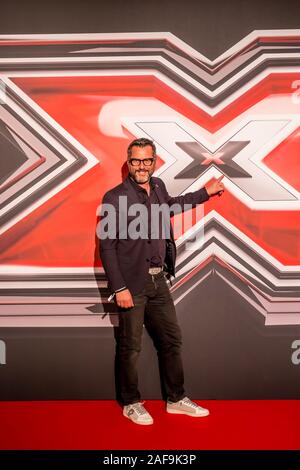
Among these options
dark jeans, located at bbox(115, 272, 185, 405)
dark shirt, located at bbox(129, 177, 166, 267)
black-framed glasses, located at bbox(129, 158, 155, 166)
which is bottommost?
dark jeans, located at bbox(115, 272, 185, 405)

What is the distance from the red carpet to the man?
9 centimetres

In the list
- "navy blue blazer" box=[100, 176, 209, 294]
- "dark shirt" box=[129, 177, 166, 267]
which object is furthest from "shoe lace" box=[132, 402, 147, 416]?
"dark shirt" box=[129, 177, 166, 267]

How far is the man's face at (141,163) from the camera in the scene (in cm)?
246

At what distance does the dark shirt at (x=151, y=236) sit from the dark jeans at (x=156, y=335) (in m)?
0.09

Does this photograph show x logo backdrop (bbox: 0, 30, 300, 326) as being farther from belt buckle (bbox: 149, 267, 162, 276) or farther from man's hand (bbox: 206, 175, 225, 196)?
belt buckle (bbox: 149, 267, 162, 276)

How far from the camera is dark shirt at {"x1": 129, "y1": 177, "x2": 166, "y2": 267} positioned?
2.53 m

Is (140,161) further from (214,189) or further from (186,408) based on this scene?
(186,408)

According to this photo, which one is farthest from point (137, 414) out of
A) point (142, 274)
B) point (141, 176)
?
point (141, 176)

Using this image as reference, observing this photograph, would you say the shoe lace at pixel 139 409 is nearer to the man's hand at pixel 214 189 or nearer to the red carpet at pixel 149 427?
the red carpet at pixel 149 427

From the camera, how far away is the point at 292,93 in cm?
275

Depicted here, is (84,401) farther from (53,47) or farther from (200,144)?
(53,47)

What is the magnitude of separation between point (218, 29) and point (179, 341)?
1.86 meters

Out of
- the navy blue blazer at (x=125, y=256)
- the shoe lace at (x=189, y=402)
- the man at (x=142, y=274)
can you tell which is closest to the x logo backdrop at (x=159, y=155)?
the man at (x=142, y=274)
